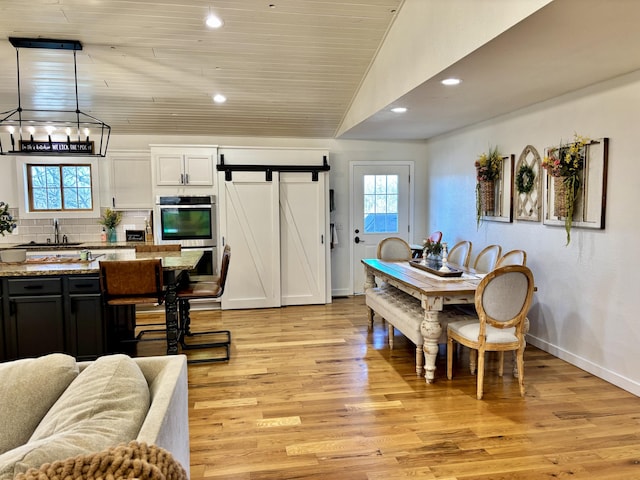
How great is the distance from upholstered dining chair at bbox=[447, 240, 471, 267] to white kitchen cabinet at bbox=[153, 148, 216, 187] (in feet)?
10.6

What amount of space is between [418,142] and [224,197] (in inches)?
122

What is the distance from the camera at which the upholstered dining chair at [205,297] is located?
4.04m

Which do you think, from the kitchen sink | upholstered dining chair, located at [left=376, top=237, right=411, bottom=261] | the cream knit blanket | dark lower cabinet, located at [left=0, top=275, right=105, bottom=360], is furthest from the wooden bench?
the kitchen sink

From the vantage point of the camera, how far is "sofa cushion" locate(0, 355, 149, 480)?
104cm

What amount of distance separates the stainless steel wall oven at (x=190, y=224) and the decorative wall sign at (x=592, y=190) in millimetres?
4069

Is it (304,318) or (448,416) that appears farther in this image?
(304,318)

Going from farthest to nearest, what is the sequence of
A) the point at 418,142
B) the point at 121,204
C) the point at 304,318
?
the point at 418,142
the point at 121,204
the point at 304,318

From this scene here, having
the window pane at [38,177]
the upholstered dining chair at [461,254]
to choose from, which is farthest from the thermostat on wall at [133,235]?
the upholstered dining chair at [461,254]

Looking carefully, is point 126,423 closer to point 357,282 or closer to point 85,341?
point 85,341

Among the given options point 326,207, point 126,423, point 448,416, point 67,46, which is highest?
point 67,46

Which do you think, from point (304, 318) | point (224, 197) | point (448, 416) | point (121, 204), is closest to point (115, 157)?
point (121, 204)

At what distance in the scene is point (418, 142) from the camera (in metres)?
6.71

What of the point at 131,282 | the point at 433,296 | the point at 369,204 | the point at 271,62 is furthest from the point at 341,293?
the point at 131,282

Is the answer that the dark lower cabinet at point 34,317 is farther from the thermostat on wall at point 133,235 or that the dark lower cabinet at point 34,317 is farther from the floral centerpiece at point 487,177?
the floral centerpiece at point 487,177
